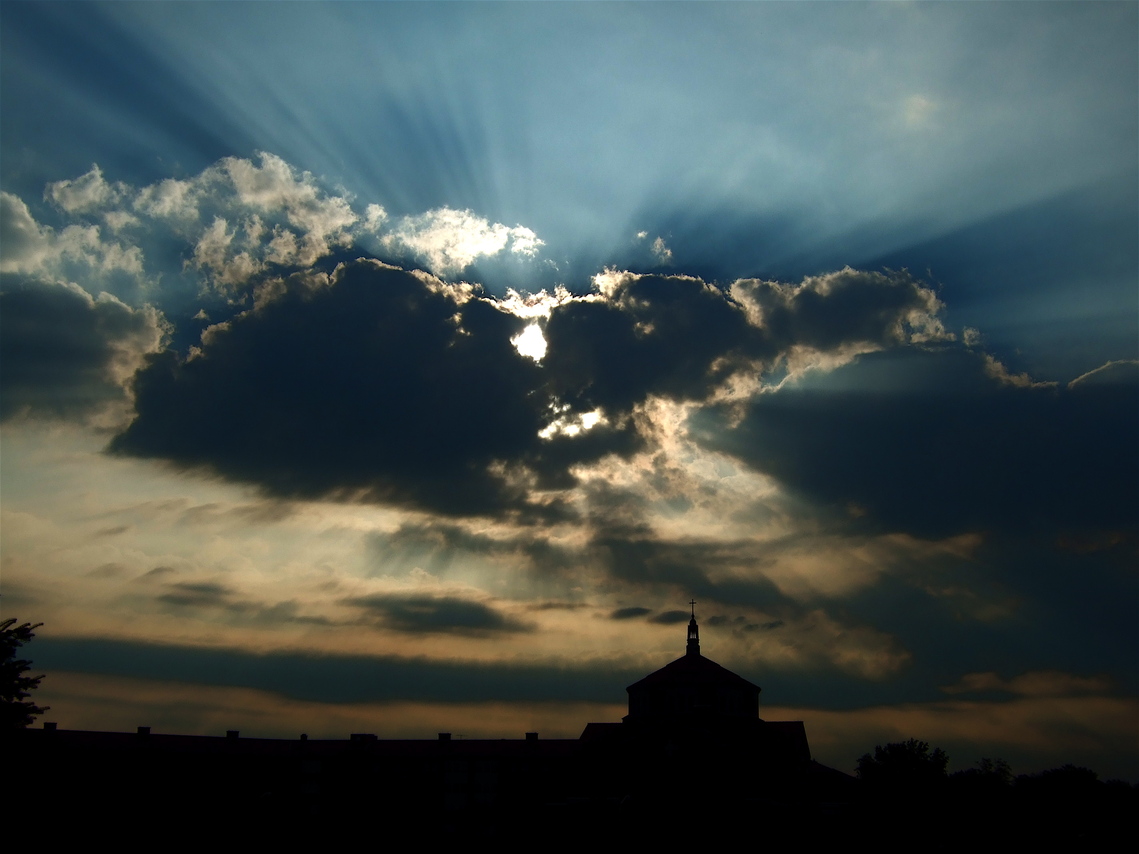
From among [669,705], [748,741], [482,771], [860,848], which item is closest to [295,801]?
[482,771]

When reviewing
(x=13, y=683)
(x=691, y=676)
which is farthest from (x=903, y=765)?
(x=13, y=683)

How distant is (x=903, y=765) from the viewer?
115 metres

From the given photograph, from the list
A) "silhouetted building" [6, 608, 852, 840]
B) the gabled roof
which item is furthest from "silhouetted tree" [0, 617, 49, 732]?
the gabled roof

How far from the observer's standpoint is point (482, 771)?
334ft

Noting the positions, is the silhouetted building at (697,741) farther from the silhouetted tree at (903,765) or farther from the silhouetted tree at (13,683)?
the silhouetted tree at (13,683)

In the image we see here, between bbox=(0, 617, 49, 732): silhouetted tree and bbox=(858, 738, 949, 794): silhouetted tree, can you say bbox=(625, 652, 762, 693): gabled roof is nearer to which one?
bbox=(858, 738, 949, 794): silhouetted tree

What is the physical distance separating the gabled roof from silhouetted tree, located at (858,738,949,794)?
20.7 meters

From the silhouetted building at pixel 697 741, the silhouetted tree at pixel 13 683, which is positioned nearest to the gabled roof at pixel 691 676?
the silhouetted building at pixel 697 741

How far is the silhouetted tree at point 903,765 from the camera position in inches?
4311

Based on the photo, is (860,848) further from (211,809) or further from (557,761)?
(211,809)

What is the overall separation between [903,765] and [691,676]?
32298 millimetres

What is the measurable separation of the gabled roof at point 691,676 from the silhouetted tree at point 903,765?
20.7 metres

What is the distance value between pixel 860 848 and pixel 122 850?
56562 mm

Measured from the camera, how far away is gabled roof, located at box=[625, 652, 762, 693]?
101 m
